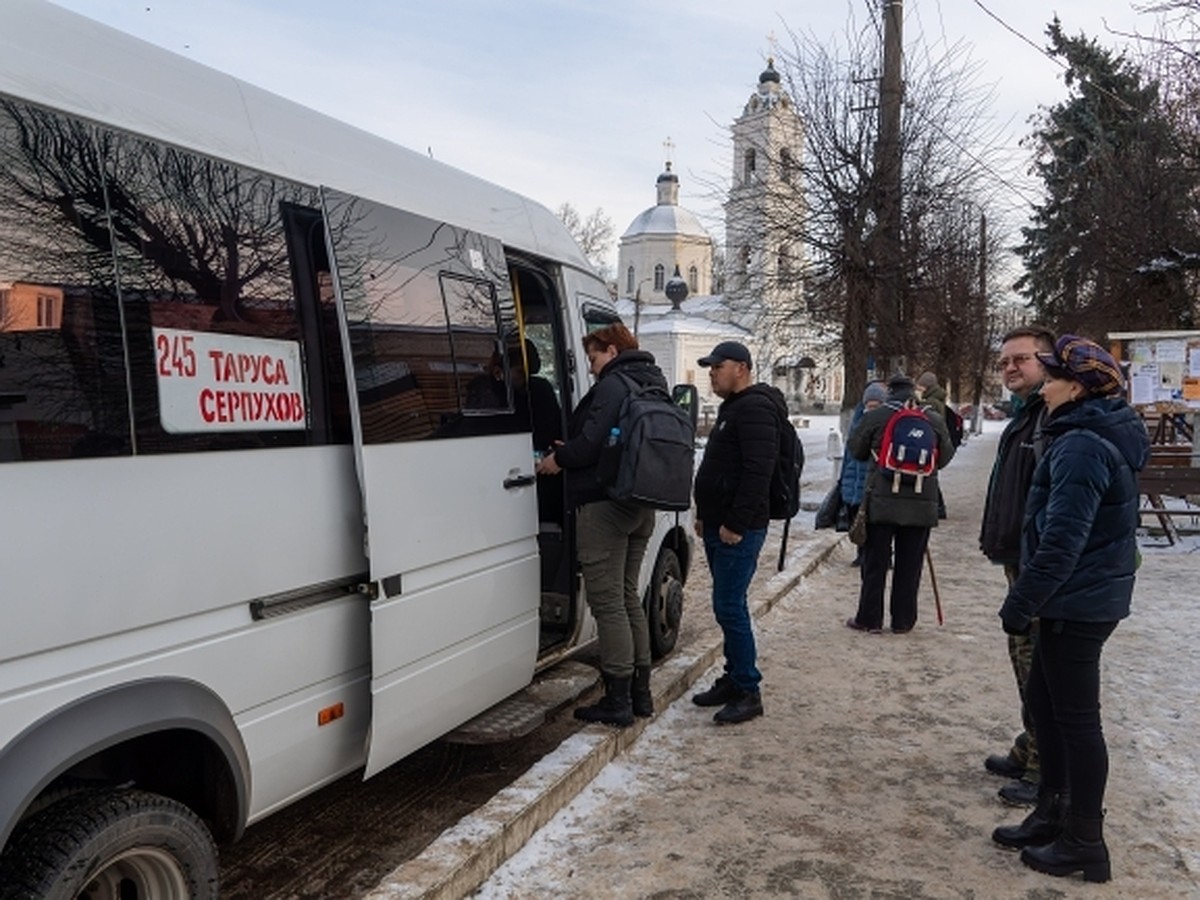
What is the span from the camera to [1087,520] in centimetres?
311

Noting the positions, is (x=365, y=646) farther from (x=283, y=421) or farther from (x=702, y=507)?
(x=702, y=507)

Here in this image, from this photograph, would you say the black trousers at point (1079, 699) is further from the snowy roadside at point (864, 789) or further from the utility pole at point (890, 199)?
the utility pole at point (890, 199)

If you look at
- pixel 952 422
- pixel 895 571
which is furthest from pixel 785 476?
pixel 952 422

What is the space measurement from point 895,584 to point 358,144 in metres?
4.91

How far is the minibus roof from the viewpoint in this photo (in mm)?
2342

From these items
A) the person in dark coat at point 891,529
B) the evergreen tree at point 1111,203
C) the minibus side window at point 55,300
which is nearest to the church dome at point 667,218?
the evergreen tree at point 1111,203

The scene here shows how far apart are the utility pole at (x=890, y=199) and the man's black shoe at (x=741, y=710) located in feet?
27.9

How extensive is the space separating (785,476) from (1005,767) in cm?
167

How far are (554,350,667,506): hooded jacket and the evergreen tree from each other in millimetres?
8277

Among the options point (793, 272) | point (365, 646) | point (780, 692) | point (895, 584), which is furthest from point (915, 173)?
point (365, 646)

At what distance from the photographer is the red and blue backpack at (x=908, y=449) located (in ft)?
21.5

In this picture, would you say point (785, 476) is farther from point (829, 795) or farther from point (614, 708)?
point (829, 795)

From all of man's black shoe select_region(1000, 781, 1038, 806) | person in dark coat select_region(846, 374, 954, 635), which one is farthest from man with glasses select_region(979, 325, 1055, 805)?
person in dark coat select_region(846, 374, 954, 635)

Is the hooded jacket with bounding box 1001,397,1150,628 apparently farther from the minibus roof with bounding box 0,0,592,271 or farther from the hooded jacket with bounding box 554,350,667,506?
the minibus roof with bounding box 0,0,592,271
